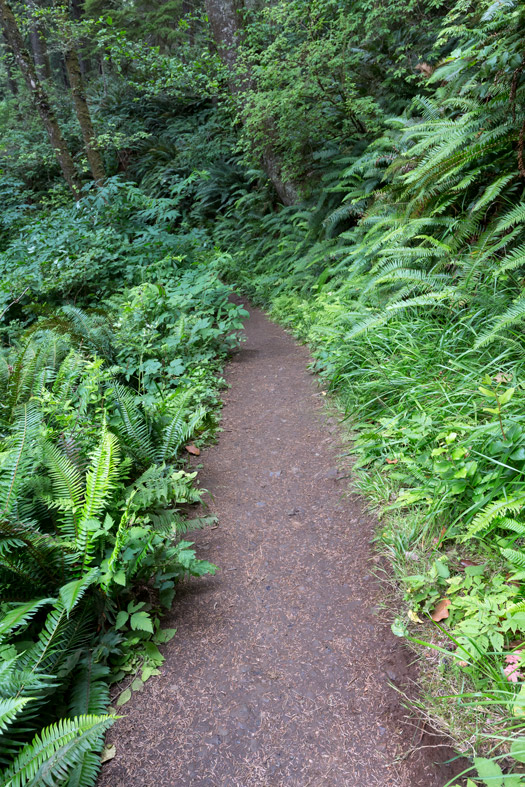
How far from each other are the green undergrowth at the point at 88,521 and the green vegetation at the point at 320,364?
1 cm

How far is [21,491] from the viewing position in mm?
2520

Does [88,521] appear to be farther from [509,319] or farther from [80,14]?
[80,14]

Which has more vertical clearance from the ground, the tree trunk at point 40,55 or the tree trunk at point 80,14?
the tree trunk at point 80,14

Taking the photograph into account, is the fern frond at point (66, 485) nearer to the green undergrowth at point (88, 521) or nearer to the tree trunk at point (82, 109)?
the green undergrowth at point (88, 521)

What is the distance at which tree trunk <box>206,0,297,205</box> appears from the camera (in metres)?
8.70

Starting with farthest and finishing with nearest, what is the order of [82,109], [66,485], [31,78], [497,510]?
[82,109]
[31,78]
[66,485]
[497,510]

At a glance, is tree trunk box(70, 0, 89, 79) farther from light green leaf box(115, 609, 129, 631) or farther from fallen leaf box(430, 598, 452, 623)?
fallen leaf box(430, 598, 452, 623)

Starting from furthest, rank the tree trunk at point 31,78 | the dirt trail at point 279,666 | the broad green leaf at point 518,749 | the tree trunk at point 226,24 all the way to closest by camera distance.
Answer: the tree trunk at point 226,24
the tree trunk at point 31,78
the dirt trail at point 279,666
the broad green leaf at point 518,749

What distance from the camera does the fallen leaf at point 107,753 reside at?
1857 millimetres

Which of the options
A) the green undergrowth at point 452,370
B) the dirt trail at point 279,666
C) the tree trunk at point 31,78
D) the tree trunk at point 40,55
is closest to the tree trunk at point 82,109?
the tree trunk at point 31,78

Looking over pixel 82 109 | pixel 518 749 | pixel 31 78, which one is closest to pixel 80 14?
pixel 31 78

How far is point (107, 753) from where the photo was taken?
6.15ft

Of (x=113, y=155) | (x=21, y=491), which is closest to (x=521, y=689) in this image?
(x=21, y=491)

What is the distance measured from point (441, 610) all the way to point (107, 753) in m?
1.56
